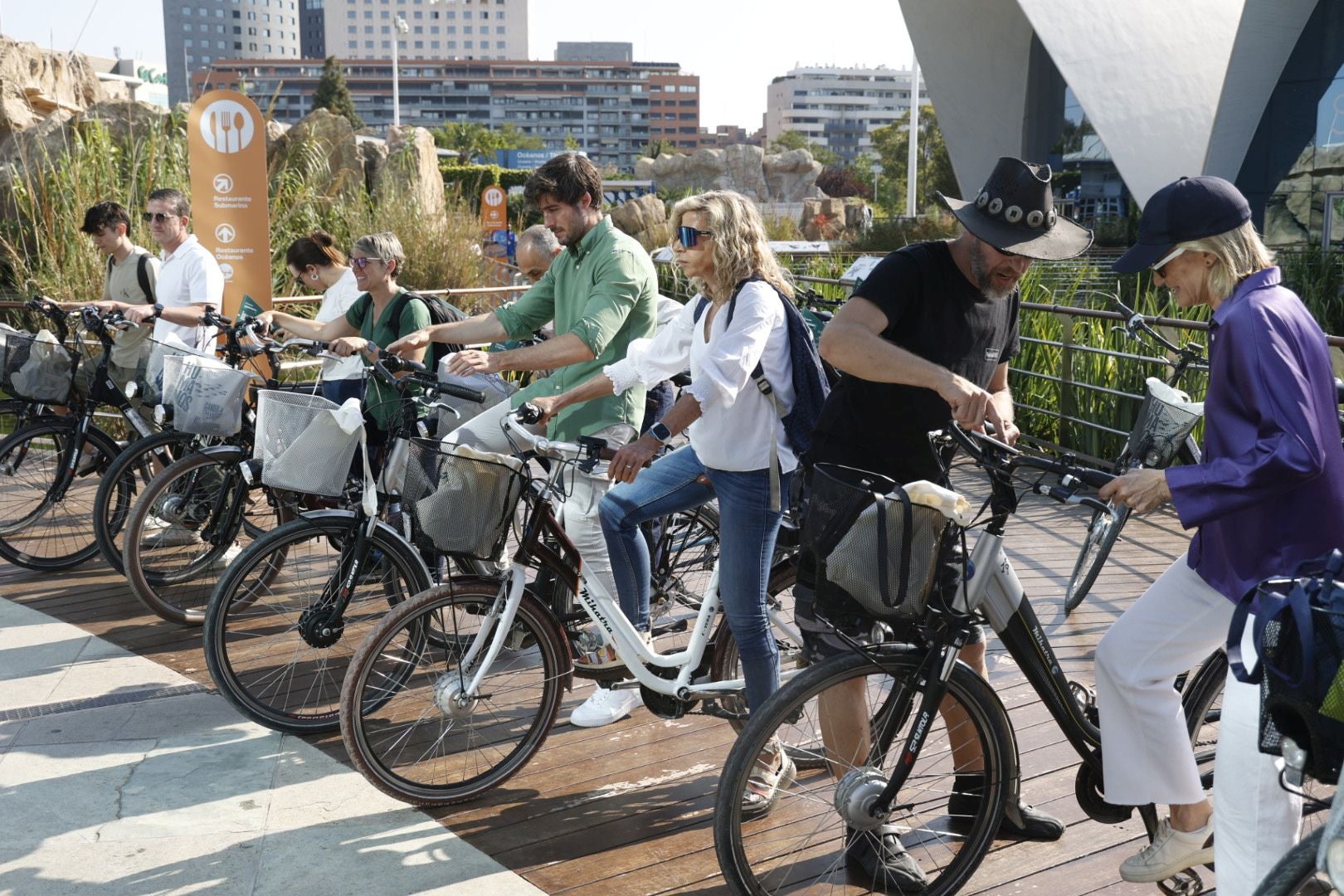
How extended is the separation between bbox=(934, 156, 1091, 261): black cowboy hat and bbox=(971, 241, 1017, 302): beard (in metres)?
0.07

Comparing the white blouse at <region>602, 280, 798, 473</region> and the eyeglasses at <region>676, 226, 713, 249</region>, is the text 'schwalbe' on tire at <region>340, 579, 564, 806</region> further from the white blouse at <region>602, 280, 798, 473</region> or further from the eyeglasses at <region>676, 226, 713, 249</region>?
the eyeglasses at <region>676, 226, 713, 249</region>

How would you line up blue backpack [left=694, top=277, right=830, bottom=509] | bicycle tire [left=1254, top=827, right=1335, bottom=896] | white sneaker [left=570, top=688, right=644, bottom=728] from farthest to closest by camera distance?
white sneaker [left=570, top=688, right=644, bottom=728] < blue backpack [left=694, top=277, right=830, bottom=509] < bicycle tire [left=1254, top=827, right=1335, bottom=896]

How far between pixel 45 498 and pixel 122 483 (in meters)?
0.66

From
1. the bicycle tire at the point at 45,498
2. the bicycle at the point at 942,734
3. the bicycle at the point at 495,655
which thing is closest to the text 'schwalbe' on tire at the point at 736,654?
the bicycle at the point at 495,655

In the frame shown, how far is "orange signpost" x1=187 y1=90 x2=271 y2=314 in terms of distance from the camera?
9.35 meters

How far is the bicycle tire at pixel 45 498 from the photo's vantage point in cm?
612

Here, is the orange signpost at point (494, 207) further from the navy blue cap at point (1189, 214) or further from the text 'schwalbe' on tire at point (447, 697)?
the navy blue cap at point (1189, 214)

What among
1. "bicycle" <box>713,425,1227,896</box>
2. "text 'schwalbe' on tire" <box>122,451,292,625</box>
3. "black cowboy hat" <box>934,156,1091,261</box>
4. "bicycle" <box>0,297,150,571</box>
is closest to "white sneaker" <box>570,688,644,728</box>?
"bicycle" <box>713,425,1227,896</box>

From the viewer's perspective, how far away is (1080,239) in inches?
123

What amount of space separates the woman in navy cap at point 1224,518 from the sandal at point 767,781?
737 mm

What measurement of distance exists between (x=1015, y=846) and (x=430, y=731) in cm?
182

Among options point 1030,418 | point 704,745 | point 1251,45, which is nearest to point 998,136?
point 1251,45

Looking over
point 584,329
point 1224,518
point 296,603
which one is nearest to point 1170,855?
point 1224,518

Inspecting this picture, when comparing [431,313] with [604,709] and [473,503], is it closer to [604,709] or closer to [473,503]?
[604,709]
